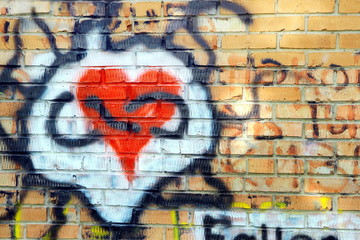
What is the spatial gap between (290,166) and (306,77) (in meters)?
0.45

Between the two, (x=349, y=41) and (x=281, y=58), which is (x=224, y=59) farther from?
(x=349, y=41)

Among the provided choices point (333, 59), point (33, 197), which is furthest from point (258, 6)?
point (33, 197)

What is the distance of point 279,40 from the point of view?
77.4 inches

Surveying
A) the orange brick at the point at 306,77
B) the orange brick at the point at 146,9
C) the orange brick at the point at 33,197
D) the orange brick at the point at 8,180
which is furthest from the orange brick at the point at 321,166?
the orange brick at the point at 8,180

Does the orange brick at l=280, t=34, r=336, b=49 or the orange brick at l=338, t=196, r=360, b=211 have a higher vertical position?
the orange brick at l=280, t=34, r=336, b=49

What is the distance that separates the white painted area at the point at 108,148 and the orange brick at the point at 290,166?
0.38m

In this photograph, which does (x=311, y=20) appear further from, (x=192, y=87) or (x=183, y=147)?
(x=183, y=147)

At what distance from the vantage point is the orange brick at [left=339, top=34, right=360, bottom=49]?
1933 mm

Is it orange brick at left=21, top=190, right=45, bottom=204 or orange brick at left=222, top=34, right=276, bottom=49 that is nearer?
orange brick at left=222, top=34, right=276, bottom=49

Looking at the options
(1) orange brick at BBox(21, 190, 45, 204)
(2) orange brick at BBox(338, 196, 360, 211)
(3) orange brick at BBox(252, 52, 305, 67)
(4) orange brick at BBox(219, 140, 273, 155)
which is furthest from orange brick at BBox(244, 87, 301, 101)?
(1) orange brick at BBox(21, 190, 45, 204)

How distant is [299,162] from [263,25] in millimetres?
708

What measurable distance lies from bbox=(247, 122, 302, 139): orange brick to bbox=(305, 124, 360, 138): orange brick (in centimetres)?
5

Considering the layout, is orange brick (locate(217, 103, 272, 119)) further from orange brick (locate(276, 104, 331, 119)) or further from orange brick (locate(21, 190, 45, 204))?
orange brick (locate(21, 190, 45, 204))

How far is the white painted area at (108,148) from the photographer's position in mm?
2018
